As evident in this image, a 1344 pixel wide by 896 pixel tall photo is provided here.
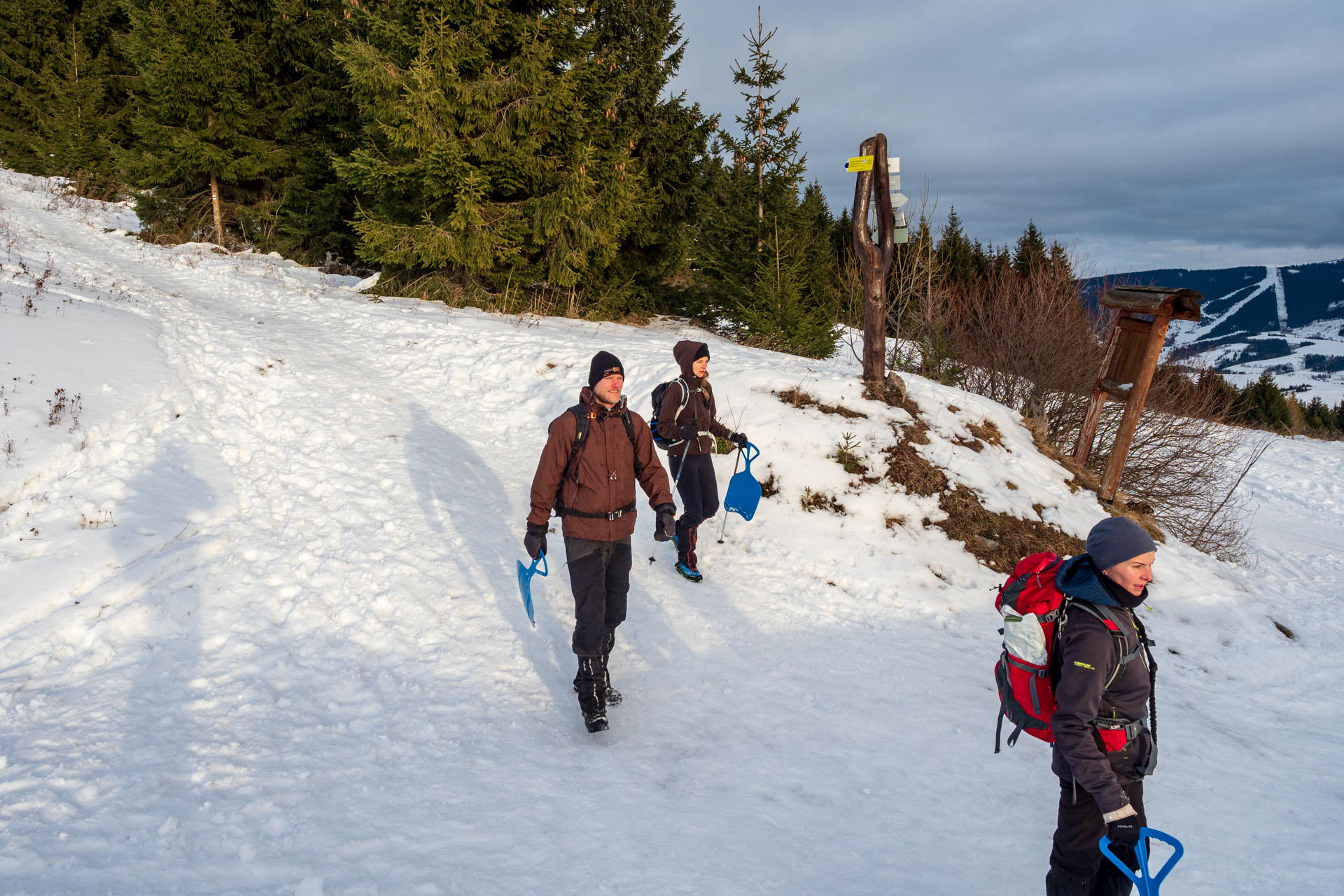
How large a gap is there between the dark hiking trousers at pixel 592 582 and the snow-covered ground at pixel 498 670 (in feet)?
1.86

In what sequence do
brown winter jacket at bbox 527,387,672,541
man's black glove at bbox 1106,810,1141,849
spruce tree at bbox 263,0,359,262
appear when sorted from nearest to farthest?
man's black glove at bbox 1106,810,1141,849, brown winter jacket at bbox 527,387,672,541, spruce tree at bbox 263,0,359,262

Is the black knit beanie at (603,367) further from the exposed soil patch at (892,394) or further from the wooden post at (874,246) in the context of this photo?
the exposed soil patch at (892,394)

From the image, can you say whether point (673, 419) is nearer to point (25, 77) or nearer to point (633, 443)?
point (633, 443)

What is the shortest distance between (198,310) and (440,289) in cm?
465

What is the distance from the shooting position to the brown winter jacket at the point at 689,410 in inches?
260

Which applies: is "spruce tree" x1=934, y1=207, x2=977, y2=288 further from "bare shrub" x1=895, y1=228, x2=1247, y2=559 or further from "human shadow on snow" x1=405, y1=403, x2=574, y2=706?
"human shadow on snow" x1=405, y1=403, x2=574, y2=706

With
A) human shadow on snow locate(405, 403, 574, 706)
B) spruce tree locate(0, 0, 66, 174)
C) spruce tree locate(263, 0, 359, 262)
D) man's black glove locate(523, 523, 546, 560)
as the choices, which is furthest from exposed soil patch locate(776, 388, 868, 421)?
spruce tree locate(0, 0, 66, 174)

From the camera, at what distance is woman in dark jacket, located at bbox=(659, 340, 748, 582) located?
6.60 m

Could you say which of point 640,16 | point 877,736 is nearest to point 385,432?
point 877,736

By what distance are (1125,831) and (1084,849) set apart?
0.34 metres

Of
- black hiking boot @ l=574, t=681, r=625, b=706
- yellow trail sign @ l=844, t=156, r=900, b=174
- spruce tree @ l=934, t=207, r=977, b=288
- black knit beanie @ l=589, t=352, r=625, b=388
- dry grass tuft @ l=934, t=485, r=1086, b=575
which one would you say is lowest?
black hiking boot @ l=574, t=681, r=625, b=706

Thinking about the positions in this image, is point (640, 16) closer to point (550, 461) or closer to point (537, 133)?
point (537, 133)

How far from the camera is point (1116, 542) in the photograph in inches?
106

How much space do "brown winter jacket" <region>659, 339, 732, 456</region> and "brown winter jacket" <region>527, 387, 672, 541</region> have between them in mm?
2036
